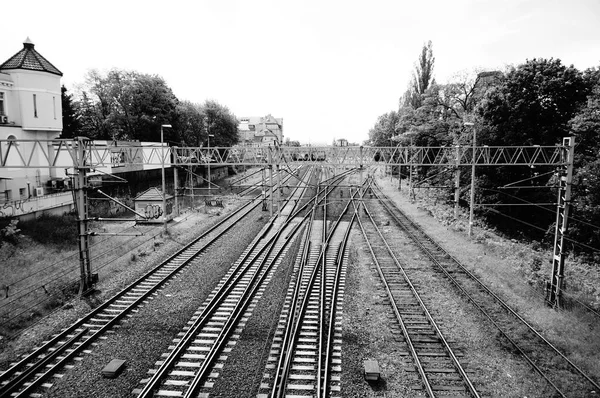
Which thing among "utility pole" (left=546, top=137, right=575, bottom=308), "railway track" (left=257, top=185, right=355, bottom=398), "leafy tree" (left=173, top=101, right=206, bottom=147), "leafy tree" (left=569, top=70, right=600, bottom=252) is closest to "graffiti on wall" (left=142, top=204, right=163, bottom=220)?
"railway track" (left=257, top=185, right=355, bottom=398)

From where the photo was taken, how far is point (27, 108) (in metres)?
27.5

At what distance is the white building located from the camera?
2636 centimetres

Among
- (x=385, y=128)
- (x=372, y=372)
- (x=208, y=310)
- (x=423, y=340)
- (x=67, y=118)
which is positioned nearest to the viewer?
(x=372, y=372)

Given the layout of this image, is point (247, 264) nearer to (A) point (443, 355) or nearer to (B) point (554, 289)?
(A) point (443, 355)

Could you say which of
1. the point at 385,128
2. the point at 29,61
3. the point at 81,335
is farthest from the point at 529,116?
the point at 385,128

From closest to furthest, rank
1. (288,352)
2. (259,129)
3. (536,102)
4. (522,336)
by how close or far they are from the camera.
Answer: (288,352)
(522,336)
(536,102)
(259,129)

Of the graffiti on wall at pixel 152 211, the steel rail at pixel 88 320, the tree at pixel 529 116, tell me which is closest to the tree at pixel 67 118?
the graffiti on wall at pixel 152 211

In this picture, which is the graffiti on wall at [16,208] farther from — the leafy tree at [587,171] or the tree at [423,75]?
the tree at [423,75]

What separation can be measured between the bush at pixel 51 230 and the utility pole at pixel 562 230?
22613mm

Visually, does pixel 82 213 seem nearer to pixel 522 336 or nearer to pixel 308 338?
pixel 308 338

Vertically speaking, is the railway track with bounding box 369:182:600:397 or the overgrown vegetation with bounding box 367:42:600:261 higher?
the overgrown vegetation with bounding box 367:42:600:261

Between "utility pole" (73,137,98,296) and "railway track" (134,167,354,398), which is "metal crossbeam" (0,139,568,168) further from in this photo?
"railway track" (134,167,354,398)

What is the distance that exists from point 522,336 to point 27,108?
31.1 m

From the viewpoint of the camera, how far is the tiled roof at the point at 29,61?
Answer: 2706 centimetres
